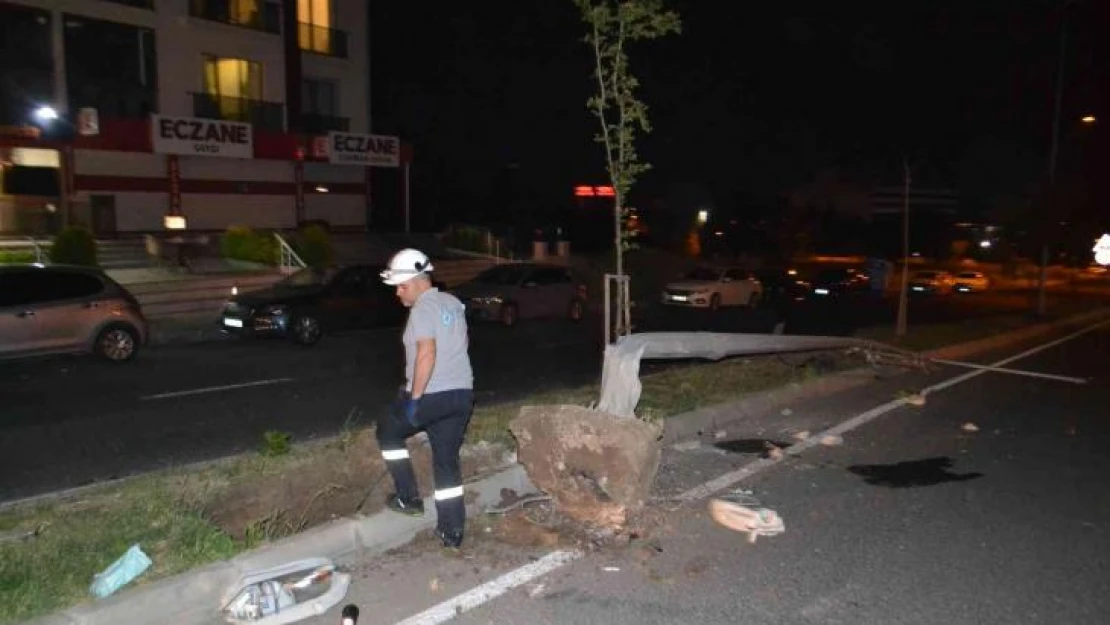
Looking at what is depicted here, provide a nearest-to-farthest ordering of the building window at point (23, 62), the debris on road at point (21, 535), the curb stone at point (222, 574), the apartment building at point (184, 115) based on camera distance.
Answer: the curb stone at point (222, 574), the debris on road at point (21, 535), the building window at point (23, 62), the apartment building at point (184, 115)

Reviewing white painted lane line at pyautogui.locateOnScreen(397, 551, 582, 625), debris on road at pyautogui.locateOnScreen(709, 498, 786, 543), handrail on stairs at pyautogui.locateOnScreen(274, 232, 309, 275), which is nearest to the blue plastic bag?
white painted lane line at pyautogui.locateOnScreen(397, 551, 582, 625)

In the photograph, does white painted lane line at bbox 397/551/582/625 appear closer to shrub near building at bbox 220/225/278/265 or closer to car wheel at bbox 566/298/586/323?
car wheel at bbox 566/298/586/323

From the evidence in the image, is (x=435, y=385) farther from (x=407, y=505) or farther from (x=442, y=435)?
(x=407, y=505)

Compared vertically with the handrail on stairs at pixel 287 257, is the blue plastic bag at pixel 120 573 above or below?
below

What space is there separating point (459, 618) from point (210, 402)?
6855mm

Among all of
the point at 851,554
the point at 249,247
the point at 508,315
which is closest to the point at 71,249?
the point at 249,247

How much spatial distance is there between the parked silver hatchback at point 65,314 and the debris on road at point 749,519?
34.7ft

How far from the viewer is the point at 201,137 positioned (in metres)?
29.0

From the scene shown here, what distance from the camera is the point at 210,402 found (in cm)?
1028

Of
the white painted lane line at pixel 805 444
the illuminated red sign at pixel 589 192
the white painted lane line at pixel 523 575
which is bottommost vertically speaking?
the white painted lane line at pixel 805 444

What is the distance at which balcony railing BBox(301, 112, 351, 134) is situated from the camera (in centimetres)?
3444

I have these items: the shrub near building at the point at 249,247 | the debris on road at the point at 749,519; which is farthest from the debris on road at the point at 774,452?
the shrub near building at the point at 249,247

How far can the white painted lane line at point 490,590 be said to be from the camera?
14.5 feet

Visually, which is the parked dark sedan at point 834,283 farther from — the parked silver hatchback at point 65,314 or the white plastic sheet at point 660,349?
the parked silver hatchback at point 65,314
